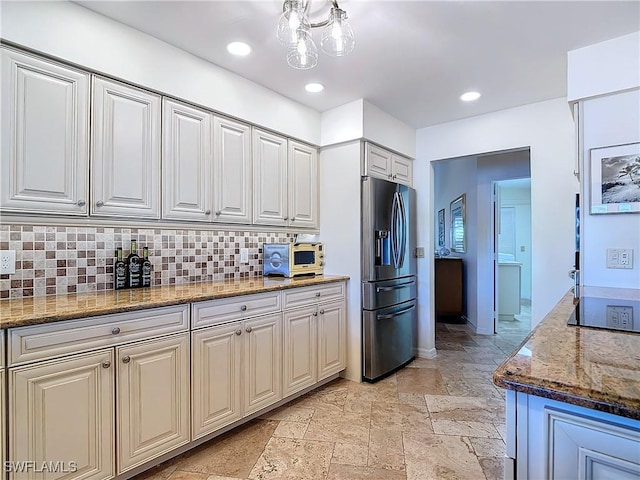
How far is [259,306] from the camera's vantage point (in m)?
2.28

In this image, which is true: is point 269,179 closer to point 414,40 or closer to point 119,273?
point 119,273

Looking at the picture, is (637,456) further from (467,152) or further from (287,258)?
(467,152)

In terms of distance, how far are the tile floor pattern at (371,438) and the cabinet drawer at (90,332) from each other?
0.78 m

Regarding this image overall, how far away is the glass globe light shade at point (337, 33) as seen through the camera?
168 cm

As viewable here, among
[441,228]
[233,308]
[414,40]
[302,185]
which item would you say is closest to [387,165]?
[302,185]

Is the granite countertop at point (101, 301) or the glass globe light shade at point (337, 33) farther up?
the glass globe light shade at point (337, 33)

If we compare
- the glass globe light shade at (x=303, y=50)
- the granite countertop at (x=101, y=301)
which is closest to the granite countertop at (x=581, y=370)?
the granite countertop at (x=101, y=301)

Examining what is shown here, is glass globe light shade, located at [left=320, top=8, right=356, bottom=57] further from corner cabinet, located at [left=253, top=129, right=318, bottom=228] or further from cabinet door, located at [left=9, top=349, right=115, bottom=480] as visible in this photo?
cabinet door, located at [left=9, top=349, right=115, bottom=480]

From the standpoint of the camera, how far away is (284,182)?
2965 millimetres

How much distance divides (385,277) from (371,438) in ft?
4.43

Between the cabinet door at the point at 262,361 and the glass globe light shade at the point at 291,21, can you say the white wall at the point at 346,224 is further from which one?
the glass globe light shade at the point at 291,21

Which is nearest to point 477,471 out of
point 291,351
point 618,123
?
point 291,351

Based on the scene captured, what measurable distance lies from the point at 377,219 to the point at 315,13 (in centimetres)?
167

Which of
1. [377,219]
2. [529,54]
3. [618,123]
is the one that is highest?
[529,54]
